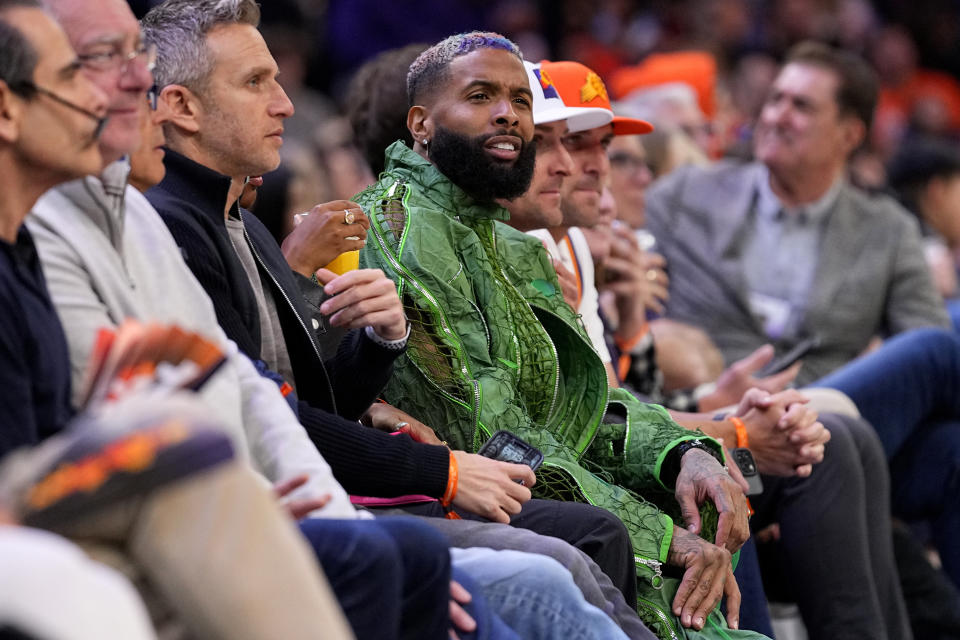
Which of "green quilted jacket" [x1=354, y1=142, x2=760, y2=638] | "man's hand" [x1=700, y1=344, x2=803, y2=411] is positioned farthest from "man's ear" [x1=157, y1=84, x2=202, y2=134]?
"man's hand" [x1=700, y1=344, x2=803, y2=411]

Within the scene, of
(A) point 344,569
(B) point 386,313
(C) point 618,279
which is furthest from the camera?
(C) point 618,279

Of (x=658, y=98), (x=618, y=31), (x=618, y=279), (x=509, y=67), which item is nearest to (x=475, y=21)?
(x=618, y=31)

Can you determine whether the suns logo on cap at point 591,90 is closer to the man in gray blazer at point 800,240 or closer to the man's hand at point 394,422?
the man's hand at point 394,422

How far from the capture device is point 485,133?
2975mm

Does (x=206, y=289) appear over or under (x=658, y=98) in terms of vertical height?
over

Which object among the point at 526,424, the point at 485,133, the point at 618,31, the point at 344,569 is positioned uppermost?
the point at 485,133

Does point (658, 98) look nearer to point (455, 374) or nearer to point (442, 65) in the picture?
point (442, 65)

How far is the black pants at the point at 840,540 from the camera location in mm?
3375

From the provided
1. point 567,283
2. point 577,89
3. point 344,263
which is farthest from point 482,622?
point 577,89

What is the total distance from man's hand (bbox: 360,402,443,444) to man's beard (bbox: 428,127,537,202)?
52 cm

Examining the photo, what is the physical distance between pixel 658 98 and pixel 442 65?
130 inches

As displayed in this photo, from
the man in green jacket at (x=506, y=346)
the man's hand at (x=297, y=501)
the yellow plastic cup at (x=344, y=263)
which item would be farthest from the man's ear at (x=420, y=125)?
the man's hand at (x=297, y=501)

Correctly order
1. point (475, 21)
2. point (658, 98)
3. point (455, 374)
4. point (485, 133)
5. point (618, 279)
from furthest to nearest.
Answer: point (475, 21), point (658, 98), point (618, 279), point (485, 133), point (455, 374)

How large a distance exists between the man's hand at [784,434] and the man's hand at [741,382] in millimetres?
503
